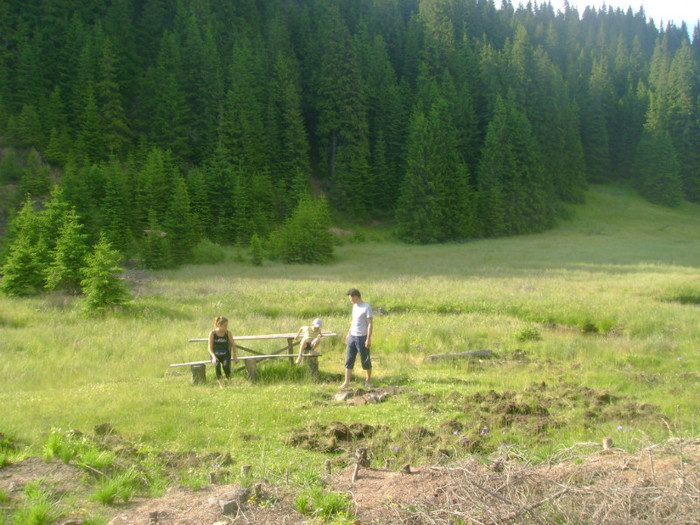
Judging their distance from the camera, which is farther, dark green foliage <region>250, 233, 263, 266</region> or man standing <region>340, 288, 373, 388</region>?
dark green foliage <region>250, 233, 263, 266</region>

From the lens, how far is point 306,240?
125 ft

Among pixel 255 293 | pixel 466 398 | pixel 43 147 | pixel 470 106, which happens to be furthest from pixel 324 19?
pixel 466 398

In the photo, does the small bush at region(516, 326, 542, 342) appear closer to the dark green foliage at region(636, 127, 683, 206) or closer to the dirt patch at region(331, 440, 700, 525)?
the dirt patch at region(331, 440, 700, 525)

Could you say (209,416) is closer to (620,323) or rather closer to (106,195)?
(620,323)

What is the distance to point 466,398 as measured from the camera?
8.61 m

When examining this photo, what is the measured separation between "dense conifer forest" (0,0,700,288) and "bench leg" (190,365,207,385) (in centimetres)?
2119

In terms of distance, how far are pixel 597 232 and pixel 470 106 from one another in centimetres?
2072

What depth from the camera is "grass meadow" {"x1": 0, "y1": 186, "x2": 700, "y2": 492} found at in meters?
7.07

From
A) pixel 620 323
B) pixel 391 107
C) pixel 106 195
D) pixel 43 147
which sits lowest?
pixel 620 323

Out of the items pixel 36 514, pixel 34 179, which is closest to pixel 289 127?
pixel 34 179

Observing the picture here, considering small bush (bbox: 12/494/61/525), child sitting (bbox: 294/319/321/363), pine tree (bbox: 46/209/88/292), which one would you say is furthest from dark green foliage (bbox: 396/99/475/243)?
small bush (bbox: 12/494/61/525)

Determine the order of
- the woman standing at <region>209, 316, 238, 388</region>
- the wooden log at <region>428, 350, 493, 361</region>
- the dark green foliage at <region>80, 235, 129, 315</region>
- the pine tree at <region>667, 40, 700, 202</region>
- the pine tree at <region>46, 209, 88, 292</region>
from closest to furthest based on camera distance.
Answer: the woman standing at <region>209, 316, 238, 388</region>
the wooden log at <region>428, 350, 493, 361</region>
the dark green foliage at <region>80, 235, 129, 315</region>
the pine tree at <region>46, 209, 88, 292</region>
the pine tree at <region>667, 40, 700, 202</region>

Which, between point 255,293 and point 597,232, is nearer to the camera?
point 255,293

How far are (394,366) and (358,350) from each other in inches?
68.1
